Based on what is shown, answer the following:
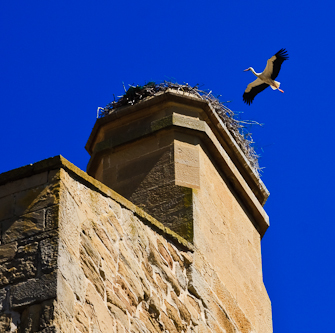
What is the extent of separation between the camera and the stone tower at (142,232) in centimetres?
505

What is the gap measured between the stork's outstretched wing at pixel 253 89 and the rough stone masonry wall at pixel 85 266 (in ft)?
19.8

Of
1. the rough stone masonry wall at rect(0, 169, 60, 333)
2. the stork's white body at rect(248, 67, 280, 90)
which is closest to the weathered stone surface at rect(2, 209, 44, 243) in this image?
the rough stone masonry wall at rect(0, 169, 60, 333)

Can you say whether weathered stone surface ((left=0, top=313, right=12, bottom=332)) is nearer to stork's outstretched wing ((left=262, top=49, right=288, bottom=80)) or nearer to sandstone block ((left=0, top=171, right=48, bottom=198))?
sandstone block ((left=0, top=171, right=48, bottom=198))

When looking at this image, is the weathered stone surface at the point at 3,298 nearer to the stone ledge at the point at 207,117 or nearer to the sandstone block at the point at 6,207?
the sandstone block at the point at 6,207

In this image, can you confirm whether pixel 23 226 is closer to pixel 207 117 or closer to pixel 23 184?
pixel 23 184

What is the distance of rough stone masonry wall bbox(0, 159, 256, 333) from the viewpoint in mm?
4918

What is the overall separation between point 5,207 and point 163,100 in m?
3.06

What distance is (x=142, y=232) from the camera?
617 cm

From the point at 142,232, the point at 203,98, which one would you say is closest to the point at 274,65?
the point at 203,98

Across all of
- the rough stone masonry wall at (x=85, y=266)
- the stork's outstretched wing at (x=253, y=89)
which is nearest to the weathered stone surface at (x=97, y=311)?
the rough stone masonry wall at (x=85, y=266)

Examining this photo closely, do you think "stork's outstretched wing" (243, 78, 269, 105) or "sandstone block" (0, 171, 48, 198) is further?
"stork's outstretched wing" (243, 78, 269, 105)

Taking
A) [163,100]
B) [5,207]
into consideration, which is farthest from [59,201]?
[163,100]

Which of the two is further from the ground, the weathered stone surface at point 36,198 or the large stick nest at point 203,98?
the large stick nest at point 203,98

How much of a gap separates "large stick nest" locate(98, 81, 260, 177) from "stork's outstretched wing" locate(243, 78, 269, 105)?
3156mm
